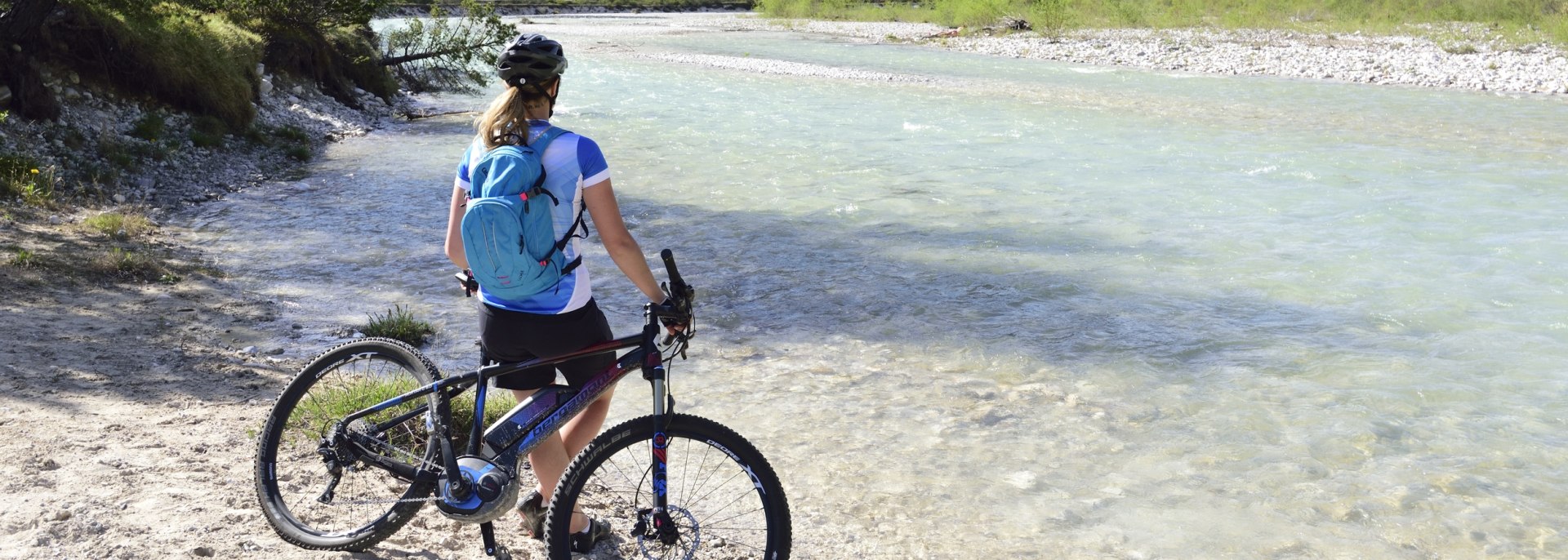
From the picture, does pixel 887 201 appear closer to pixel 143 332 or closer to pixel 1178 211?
pixel 1178 211

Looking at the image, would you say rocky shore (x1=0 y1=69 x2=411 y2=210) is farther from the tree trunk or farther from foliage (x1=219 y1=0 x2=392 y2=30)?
foliage (x1=219 y1=0 x2=392 y2=30)

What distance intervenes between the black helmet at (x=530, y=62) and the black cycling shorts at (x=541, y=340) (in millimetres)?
772

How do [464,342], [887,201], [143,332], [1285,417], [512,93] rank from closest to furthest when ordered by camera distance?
1. [512,93]
2. [1285,417]
3. [143,332]
4. [464,342]
5. [887,201]

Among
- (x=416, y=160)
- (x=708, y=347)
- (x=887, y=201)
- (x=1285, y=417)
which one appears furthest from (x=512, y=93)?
(x=416, y=160)

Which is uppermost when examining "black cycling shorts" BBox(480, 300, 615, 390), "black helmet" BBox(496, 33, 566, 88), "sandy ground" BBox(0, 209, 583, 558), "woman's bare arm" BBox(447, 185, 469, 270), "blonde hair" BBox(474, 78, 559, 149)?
"black helmet" BBox(496, 33, 566, 88)

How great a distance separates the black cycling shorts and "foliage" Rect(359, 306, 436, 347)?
4025 millimetres

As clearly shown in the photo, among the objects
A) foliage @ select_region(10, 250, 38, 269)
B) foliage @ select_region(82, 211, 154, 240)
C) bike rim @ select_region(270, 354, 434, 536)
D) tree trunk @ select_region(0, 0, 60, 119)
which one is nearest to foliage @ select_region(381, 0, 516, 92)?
tree trunk @ select_region(0, 0, 60, 119)

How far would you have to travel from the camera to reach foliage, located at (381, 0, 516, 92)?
82.3ft

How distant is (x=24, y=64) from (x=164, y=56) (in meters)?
2.83

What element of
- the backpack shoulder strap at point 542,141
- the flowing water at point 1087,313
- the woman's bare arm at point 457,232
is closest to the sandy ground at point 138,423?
the flowing water at point 1087,313

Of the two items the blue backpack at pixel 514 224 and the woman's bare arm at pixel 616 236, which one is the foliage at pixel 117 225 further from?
the woman's bare arm at pixel 616 236

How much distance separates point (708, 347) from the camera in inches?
325

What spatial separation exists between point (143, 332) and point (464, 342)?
201 centimetres

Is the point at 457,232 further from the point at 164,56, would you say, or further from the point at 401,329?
the point at 164,56
